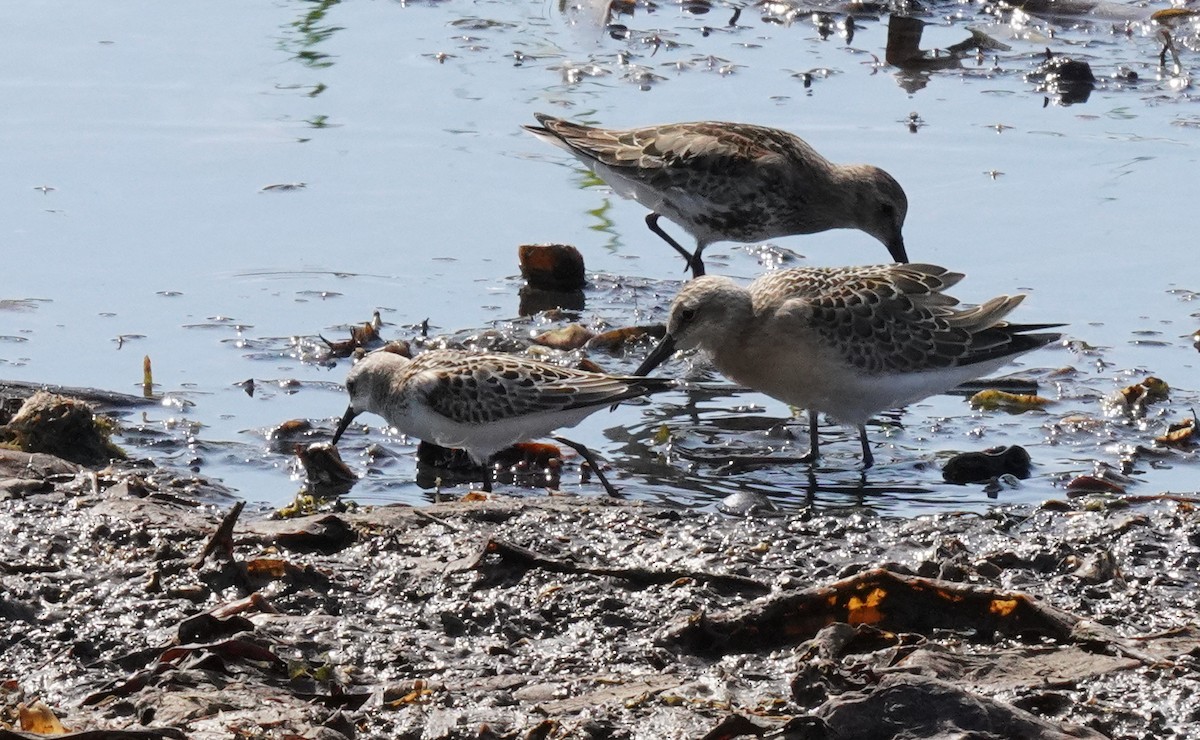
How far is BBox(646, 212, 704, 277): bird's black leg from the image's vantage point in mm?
9328

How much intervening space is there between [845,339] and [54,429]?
125 inches

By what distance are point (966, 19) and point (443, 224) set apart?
16.8ft

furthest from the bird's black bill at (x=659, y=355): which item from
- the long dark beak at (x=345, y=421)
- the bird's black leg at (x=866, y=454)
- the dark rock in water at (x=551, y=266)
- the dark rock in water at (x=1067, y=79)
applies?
the dark rock in water at (x=1067, y=79)

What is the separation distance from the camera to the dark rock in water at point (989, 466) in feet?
22.1

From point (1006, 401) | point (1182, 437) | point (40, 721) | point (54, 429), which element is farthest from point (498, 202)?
point (40, 721)

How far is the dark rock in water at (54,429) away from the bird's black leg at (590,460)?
1804 millimetres

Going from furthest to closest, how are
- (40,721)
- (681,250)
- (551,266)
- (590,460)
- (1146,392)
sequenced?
1. (681,250)
2. (551,266)
3. (1146,392)
4. (590,460)
5. (40,721)

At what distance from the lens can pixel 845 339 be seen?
7086 mm

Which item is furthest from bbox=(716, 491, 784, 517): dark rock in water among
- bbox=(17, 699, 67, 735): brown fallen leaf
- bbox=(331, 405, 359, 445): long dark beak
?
bbox=(17, 699, 67, 735): brown fallen leaf

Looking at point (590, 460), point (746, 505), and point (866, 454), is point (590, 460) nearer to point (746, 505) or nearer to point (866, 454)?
point (746, 505)

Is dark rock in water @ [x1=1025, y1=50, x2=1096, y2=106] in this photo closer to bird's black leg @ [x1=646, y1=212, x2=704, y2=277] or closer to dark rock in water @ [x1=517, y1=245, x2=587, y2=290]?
A: bird's black leg @ [x1=646, y1=212, x2=704, y2=277]

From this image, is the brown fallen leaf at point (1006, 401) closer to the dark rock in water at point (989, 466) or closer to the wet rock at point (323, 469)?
the dark rock in water at point (989, 466)

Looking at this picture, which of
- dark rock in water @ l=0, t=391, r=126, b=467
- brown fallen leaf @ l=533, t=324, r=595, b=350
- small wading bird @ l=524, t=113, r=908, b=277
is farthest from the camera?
small wading bird @ l=524, t=113, r=908, b=277

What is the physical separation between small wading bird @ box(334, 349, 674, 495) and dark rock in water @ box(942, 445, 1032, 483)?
123 cm
